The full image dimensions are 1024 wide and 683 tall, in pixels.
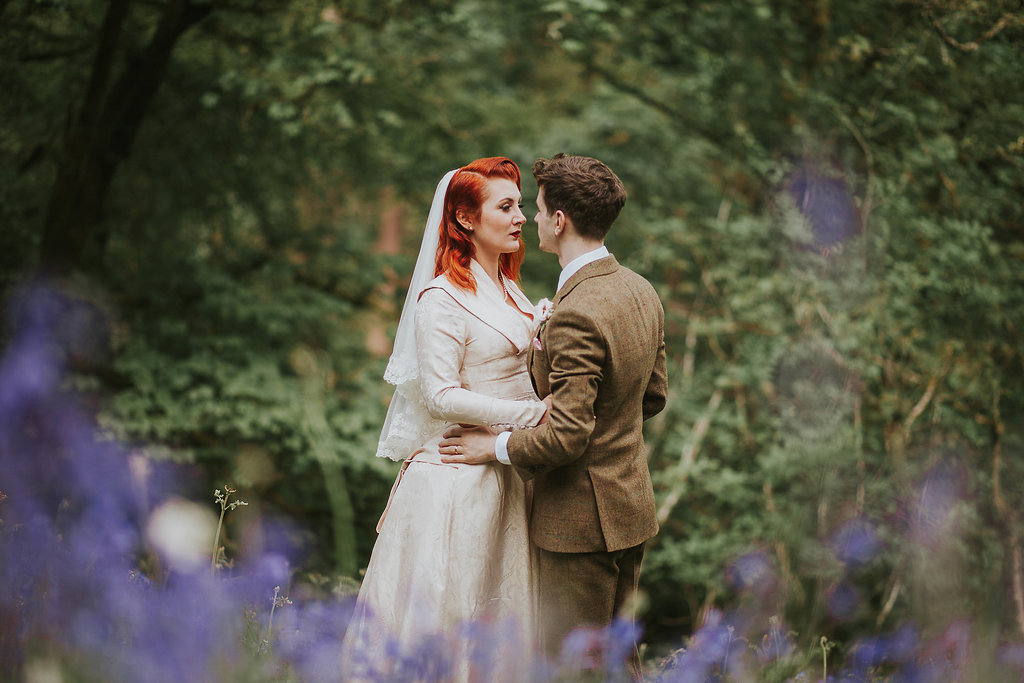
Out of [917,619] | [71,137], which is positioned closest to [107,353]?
[71,137]

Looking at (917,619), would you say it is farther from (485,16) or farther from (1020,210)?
(485,16)

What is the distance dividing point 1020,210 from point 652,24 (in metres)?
2.81

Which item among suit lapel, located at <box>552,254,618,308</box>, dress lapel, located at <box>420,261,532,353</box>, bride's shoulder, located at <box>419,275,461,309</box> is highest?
suit lapel, located at <box>552,254,618,308</box>

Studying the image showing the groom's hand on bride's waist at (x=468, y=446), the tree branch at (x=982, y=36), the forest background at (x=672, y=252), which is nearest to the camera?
the groom's hand on bride's waist at (x=468, y=446)

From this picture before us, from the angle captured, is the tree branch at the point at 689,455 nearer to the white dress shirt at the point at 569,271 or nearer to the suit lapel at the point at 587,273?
the white dress shirt at the point at 569,271

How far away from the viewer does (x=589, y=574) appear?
2381 millimetres

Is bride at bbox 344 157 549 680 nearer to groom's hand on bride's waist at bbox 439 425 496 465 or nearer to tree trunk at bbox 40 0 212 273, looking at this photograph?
groom's hand on bride's waist at bbox 439 425 496 465

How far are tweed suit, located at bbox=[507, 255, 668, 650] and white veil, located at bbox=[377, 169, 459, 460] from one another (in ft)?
1.22

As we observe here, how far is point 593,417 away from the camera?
222cm

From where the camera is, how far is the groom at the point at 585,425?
7.24 feet

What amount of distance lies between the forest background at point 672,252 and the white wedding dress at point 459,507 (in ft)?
5.73

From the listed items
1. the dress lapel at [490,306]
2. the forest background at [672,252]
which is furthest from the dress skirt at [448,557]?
the forest background at [672,252]

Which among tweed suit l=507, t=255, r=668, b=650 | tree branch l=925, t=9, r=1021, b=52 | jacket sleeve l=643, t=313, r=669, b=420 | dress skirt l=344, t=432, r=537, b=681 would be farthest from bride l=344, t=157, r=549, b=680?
tree branch l=925, t=9, r=1021, b=52

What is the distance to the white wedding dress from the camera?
92.3 inches
